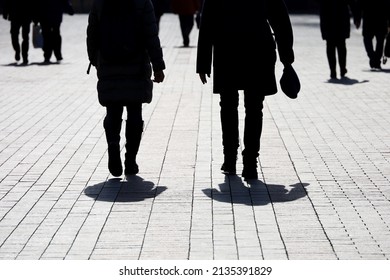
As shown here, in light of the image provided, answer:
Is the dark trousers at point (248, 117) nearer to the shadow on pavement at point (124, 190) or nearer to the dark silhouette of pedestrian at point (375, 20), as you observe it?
the shadow on pavement at point (124, 190)

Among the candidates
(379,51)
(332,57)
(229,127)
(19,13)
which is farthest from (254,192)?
(19,13)

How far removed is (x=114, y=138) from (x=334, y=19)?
9.18m

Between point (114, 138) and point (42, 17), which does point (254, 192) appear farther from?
point (42, 17)

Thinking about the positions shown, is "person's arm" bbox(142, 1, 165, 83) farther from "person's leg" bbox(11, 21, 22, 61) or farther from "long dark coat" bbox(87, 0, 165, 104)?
"person's leg" bbox(11, 21, 22, 61)

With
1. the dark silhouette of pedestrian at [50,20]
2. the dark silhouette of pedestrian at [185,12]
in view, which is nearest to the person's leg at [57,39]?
the dark silhouette of pedestrian at [50,20]

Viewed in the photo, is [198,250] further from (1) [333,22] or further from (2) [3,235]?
(1) [333,22]

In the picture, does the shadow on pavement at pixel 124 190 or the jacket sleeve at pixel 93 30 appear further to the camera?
the jacket sleeve at pixel 93 30

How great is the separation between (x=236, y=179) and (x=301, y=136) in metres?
2.45

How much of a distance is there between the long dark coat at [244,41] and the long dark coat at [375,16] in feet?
34.8

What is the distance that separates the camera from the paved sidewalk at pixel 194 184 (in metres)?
7.38

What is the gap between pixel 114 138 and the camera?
977 cm

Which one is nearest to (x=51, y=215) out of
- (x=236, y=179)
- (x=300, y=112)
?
(x=236, y=179)

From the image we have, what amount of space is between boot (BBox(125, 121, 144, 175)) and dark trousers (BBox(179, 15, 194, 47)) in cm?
1614
